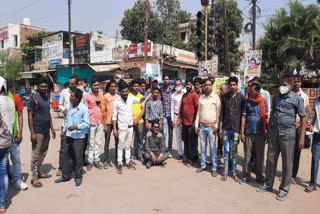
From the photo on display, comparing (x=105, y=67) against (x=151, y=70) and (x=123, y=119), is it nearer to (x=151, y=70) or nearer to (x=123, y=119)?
(x=151, y=70)

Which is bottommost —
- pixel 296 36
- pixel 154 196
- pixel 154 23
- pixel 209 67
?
pixel 154 196

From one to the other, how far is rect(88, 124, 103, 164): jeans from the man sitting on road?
1.00 meters

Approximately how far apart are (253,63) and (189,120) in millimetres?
5354

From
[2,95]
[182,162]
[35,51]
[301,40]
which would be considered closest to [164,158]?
[182,162]

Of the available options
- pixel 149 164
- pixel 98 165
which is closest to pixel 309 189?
pixel 149 164

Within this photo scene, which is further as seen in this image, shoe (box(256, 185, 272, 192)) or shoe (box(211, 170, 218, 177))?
shoe (box(211, 170, 218, 177))

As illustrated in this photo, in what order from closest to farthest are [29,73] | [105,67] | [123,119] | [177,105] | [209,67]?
[123,119] < [177,105] < [209,67] < [105,67] < [29,73]

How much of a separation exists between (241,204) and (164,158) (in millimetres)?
2182

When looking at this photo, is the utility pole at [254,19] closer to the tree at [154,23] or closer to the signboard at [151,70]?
the signboard at [151,70]

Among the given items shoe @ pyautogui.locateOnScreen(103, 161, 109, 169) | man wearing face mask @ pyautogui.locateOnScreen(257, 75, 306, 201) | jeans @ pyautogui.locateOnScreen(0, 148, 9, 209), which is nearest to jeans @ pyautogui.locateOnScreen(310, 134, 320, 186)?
man wearing face mask @ pyautogui.locateOnScreen(257, 75, 306, 201)

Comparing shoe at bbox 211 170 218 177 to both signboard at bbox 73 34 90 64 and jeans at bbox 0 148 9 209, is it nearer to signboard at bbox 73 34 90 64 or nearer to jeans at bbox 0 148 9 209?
jeans at bbox 0 148 9 209

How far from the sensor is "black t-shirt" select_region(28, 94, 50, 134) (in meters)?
4.83

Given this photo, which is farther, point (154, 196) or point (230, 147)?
point (230, 147)

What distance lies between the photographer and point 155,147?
6109 millimetres
